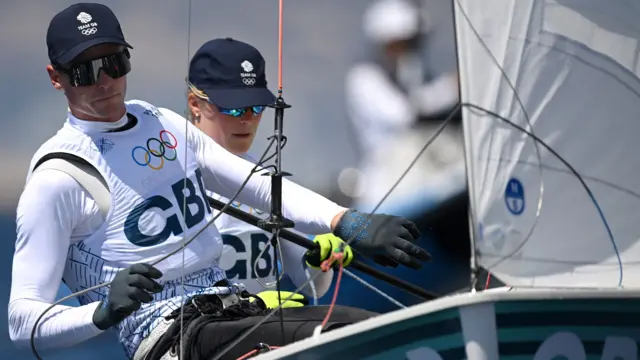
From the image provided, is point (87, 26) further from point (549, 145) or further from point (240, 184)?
point (549, 145)

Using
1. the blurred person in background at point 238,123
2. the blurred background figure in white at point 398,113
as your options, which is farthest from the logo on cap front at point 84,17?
the blurred background figure in white at point 398,113

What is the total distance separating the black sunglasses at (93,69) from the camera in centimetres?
254

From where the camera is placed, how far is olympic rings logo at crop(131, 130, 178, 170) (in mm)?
2562

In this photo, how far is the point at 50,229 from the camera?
2389 mm

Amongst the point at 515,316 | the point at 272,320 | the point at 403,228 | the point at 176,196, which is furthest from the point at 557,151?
the point at 176,196

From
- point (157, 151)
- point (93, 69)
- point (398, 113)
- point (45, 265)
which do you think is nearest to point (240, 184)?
point (157, 151)

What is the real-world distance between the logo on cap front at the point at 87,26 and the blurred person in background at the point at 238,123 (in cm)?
70

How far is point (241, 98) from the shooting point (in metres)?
3.27

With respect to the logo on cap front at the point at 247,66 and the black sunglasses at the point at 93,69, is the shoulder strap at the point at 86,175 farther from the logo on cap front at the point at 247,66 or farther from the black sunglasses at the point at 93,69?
the logo on cap front at the point at 247,66

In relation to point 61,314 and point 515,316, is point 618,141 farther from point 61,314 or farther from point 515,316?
point 61,314

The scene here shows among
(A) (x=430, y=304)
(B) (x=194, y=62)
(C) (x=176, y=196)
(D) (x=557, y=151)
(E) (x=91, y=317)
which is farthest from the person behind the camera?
(B) (x=194, y=62)

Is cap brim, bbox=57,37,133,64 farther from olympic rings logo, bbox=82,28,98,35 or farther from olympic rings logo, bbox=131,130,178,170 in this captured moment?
olympic rings logo, bbox=131,130,178,170

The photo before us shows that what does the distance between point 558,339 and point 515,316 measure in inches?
3.8

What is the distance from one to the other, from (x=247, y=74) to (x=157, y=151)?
813 millimetres
